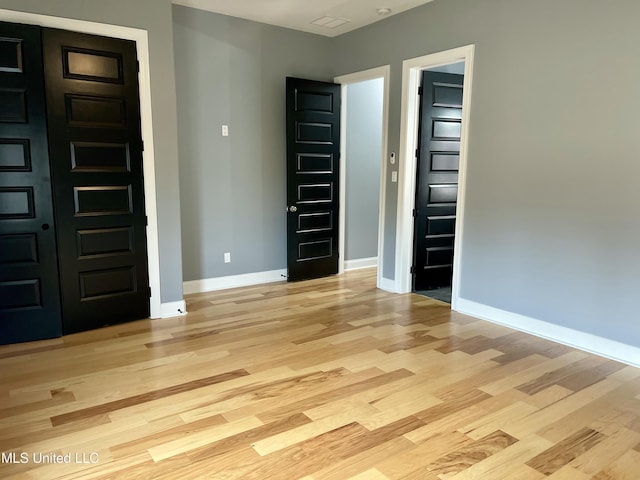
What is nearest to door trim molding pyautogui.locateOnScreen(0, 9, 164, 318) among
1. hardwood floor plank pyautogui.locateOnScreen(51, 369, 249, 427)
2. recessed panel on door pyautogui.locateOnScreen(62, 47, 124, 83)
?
recessed panel on door pyautogui.locateOnScreen(62, 47, 124, 83)

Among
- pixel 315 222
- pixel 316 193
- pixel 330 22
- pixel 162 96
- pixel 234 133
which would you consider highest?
pixel 330 22

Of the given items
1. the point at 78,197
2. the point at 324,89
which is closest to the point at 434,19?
the point at 324,89

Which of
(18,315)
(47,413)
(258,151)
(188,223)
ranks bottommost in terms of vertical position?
(47,413)

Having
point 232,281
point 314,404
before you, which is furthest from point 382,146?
point 314,404

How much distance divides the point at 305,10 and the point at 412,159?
1.85 metres

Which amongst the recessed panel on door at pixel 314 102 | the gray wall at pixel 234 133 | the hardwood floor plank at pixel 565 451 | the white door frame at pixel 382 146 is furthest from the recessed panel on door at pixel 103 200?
the hardwood floor plank at pixel 565 451

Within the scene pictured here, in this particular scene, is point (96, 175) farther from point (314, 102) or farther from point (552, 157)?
point (552, 157)

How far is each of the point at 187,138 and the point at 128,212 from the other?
4.01 feet

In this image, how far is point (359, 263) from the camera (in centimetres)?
624

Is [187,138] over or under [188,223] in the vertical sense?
over

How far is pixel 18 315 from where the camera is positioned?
11.5ft

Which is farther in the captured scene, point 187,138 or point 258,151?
point 258,151

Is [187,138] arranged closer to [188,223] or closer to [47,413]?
[188,223]

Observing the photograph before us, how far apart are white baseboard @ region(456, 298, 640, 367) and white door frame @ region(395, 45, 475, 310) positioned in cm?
24
